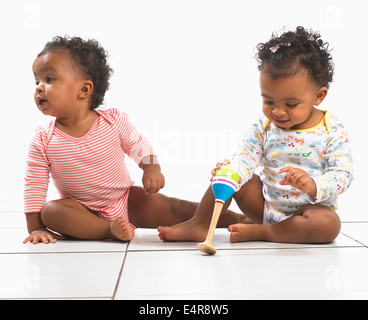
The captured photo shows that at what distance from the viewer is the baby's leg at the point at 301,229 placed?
125 cm

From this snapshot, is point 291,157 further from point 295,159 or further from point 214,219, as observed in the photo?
point 214,219

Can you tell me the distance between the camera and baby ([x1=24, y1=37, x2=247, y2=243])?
134 cm

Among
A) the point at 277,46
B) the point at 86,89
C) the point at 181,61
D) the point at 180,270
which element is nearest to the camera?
the point at 180,270

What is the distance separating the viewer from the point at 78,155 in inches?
53.7

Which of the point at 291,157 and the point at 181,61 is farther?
the point at 181,61

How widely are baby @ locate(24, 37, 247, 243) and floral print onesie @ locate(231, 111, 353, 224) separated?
24 centimetres

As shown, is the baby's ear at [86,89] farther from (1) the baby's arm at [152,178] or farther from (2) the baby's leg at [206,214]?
(2) the baby's leg at [206,214]

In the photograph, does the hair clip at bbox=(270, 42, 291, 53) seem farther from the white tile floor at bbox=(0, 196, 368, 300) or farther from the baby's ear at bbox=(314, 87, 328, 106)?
the white tile floor at bbox=(0, 196, 368, 300)

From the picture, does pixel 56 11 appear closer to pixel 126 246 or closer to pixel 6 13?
pixel 6 13

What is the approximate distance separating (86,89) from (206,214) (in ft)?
1.44

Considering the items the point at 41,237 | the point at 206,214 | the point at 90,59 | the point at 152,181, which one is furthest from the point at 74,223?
the point at 90,59

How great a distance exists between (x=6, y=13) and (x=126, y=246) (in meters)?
1.87

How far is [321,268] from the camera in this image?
1022 mm
